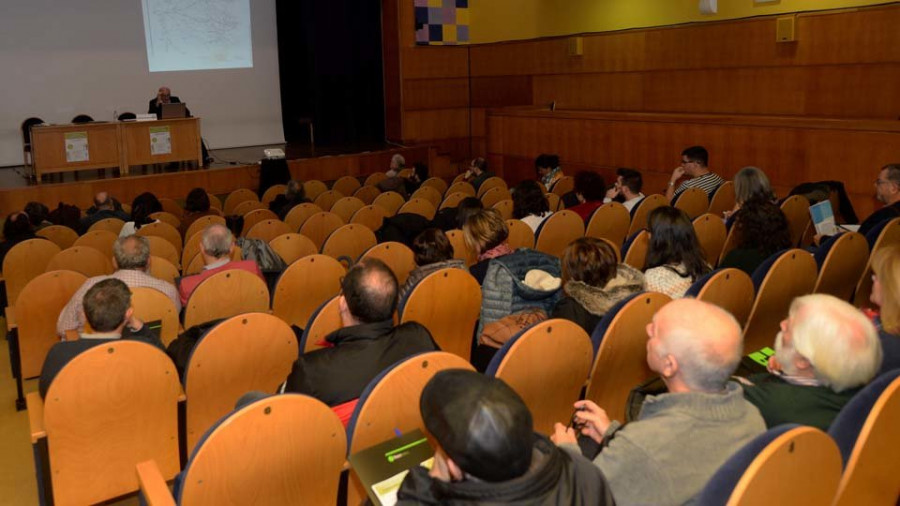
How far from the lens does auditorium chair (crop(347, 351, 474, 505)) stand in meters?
2.11

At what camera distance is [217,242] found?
13.8 ft

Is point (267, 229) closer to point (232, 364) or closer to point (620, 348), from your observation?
point (232, 364)

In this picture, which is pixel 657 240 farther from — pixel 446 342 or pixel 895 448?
pixel 895 448

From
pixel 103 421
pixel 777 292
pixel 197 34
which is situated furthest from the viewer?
pixel 197 34

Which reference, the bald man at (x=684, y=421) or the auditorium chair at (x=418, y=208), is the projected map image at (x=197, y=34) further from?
the bald man at (x=684, y=421)

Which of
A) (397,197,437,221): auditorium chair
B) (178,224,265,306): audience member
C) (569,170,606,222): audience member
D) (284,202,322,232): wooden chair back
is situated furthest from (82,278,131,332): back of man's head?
(569,170,606,222): audience member

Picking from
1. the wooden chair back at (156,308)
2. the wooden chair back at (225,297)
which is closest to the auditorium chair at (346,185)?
the wooden chair back at (225,297)

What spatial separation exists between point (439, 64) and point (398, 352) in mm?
11021

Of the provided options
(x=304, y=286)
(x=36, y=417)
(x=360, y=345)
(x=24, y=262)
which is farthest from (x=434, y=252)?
(x=24, y=262)

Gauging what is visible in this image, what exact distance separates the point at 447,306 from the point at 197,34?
9.95 meters

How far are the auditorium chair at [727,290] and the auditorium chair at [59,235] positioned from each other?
482cm

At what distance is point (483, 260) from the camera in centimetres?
394

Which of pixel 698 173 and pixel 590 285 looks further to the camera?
pixel 698 173

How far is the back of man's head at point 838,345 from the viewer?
6.49ft
